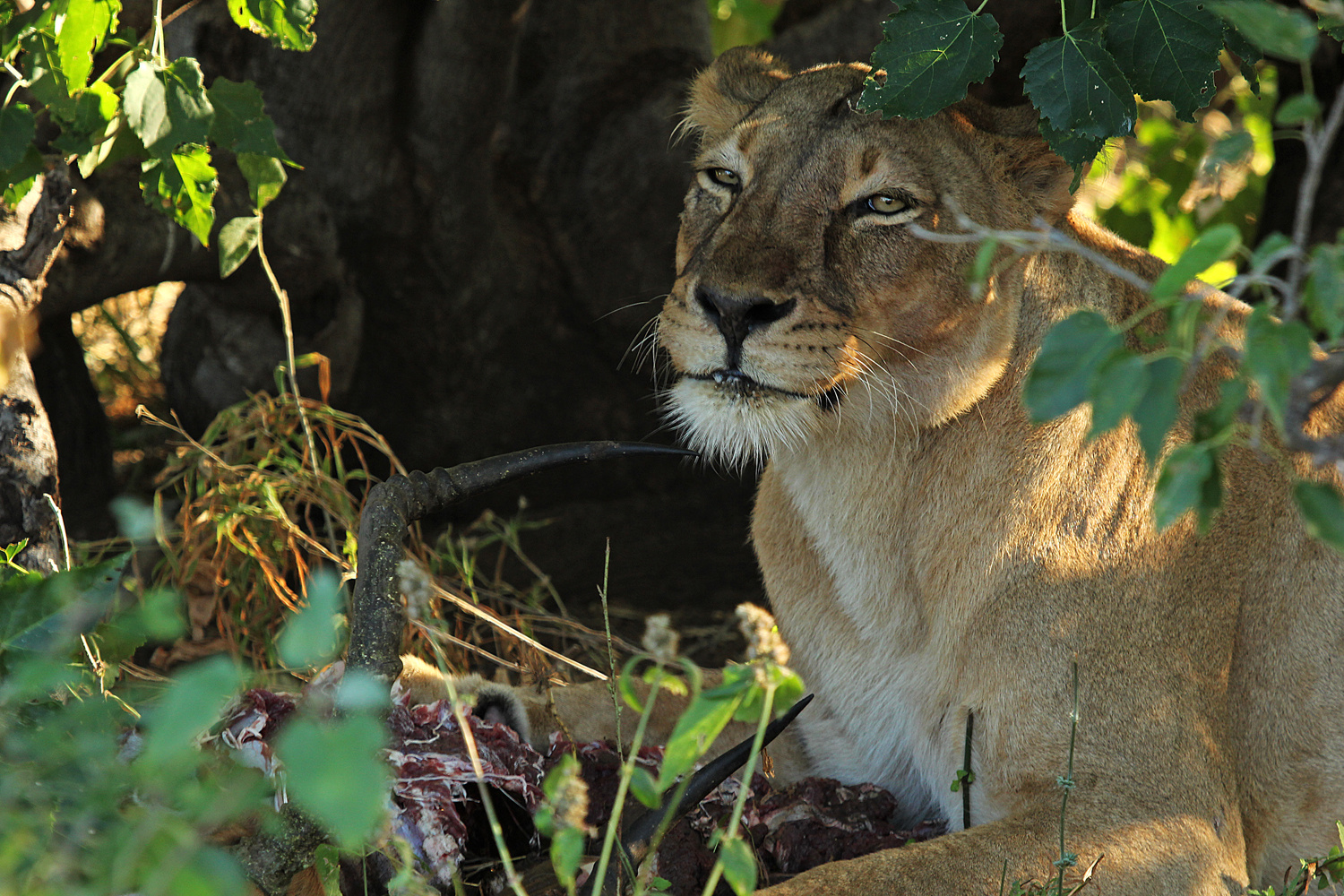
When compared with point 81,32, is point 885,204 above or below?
below

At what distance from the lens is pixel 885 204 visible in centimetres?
242

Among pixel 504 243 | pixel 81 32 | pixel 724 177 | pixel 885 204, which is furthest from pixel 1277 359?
pixel 504 243

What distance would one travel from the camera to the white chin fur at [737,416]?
2.24 meters

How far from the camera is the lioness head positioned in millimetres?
2234

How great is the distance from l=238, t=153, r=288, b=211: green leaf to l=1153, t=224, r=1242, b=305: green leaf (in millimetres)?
2229

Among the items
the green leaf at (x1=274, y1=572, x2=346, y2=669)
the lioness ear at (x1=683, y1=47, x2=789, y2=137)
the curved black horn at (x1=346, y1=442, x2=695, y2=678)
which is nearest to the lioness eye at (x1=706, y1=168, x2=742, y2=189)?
the lioness ear at (x1=683, y1=47, x2=789, y2=137)

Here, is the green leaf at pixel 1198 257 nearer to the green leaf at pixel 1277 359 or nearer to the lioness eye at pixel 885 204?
the green leaf at pixel 1277 359

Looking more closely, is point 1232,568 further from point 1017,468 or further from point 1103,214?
point 1103,214

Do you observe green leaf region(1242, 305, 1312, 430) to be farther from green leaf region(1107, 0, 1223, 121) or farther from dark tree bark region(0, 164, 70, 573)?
dark tree bark region(0, 164, 70, 573)

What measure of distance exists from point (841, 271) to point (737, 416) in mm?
355

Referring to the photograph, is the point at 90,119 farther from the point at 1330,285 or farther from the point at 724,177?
the point at 1330,285

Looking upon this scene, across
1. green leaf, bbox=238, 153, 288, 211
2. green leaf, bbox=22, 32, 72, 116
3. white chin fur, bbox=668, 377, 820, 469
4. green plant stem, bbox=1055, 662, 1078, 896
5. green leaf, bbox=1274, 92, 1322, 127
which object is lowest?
green plant stem, bbox=1055, 662, 1078, 896

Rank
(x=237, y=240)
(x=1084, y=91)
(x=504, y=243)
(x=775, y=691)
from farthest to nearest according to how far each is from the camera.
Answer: (x=504, y=243), (x=237, y=240), (x=1084, y=91), (x=775, y=691)

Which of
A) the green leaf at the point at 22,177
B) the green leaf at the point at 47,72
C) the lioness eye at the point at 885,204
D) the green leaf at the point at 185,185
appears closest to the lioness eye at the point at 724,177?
the lioness eye at the point at 885,204
